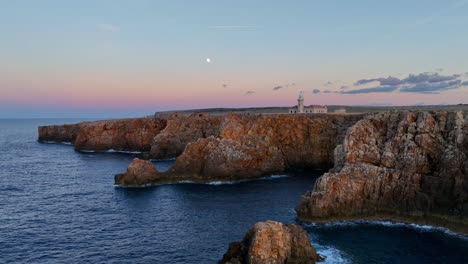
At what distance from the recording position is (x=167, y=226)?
47938 mm

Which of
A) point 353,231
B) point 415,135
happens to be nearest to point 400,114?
point 415,135

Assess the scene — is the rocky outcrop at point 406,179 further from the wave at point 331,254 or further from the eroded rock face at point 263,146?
the eroded rock face at point 263,146

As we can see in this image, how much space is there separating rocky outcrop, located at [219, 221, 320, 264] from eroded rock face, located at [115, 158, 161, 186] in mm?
36918

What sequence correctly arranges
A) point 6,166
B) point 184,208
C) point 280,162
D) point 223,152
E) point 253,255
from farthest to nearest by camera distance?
point 6,166, point 280,162, point 223,152, point 184,208, point 253,255

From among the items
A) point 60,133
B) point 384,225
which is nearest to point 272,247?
point 384,225

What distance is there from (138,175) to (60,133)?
4053 inches

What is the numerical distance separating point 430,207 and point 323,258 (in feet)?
59.8

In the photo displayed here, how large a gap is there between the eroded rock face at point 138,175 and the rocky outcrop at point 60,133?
293 feet

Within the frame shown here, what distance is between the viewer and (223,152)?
73.3 metres

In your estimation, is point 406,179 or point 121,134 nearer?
point 406,179

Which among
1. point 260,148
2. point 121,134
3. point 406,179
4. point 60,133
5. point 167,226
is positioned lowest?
point 167,226

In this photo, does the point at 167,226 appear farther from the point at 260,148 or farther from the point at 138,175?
the point at 260,148

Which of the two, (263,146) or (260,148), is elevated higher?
(263,146)

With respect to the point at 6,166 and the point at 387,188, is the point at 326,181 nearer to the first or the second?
the point at 387,188
